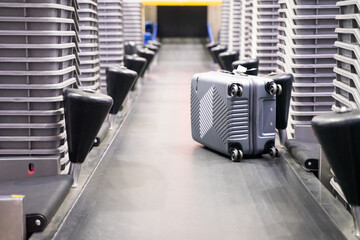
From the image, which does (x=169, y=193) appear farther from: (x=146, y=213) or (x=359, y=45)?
(x=359, y=45)

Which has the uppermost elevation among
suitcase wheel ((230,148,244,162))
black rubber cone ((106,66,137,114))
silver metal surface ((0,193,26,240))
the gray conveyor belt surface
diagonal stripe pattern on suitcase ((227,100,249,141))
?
black rubber cone ((106,66,137,114))

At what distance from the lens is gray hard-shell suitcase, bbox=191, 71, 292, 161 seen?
17.2 ft

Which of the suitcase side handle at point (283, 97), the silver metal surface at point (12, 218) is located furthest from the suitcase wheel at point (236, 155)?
the silver metal surface at point (12, 218)

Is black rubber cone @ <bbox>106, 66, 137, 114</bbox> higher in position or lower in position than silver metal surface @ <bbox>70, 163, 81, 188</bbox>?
higher

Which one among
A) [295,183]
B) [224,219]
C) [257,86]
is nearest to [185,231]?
[224,219]

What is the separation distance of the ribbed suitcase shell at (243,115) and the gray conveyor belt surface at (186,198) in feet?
0.48

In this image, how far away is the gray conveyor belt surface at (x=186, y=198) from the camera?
11.6ft

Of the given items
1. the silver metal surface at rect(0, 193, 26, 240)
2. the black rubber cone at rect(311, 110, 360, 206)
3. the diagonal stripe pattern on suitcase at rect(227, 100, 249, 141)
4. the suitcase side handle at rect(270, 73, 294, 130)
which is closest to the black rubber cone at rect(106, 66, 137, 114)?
the diagonal stripe pattern on suitcase at rect(227, 100, 249, 141)

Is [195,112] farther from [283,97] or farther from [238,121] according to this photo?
[283,97]

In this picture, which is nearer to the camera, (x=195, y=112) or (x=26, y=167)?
(x=26, y=167)

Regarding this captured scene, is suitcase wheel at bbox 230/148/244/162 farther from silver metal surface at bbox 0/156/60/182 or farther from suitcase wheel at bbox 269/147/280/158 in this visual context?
silver metal surface at bbox 0/156/60/182

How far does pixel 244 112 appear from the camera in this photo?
5.29 metres

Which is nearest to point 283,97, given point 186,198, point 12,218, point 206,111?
point 206,111

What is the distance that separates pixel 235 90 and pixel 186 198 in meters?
1.28
